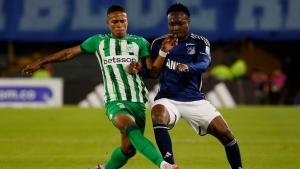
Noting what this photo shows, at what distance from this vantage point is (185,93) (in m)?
4.56

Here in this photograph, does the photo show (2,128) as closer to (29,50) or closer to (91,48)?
(91,48)

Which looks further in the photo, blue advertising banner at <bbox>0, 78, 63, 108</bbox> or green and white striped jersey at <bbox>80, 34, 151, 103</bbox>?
blue advertising banner at <bbox>0, 78, 63, 108</bbox>

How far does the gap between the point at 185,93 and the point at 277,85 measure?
542 inches

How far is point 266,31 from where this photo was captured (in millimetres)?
19734

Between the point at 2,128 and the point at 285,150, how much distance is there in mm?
6593

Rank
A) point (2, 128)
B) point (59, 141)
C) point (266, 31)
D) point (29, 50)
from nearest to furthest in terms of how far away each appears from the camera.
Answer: point (59, 141)
point (2, 128)
point (266, 31)
point (29, 50)

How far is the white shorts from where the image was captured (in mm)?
4426

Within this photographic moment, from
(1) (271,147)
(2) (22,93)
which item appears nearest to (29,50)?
(2) (22,93)

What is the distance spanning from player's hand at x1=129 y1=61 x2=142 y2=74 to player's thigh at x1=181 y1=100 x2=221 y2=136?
620mm

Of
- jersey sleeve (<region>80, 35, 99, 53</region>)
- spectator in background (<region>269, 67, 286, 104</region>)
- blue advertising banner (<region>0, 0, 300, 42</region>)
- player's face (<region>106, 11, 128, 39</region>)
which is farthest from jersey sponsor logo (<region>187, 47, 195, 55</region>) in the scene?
blue advertising banner (<region>0, 0, 300, 42</region>)

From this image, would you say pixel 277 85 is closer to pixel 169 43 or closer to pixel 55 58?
pixel 169 43

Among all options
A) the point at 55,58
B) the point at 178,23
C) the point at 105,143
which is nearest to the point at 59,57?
the point at 55,58

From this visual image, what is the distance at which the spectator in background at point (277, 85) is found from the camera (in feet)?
57.2

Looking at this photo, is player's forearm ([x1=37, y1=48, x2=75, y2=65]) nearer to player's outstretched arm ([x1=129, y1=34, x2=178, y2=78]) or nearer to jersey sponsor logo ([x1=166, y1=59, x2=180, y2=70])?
player's outstretched arm ([x1=129, y1=34, x2=178, y2=78])
